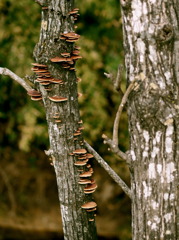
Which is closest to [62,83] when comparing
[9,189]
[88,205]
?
[88,205]

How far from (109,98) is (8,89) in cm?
174

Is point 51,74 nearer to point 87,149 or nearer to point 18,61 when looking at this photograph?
point 87,149

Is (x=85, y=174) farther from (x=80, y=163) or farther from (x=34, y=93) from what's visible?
(x=34, y=93)

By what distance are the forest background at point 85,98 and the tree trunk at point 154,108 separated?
2664 millimetres

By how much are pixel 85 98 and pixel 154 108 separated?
3.38m

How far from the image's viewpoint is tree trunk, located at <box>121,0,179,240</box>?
206 centimetres

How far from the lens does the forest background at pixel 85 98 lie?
17.4 ft

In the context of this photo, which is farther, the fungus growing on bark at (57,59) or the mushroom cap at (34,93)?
the mushroom cap at (34,93)

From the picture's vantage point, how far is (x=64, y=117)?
2543 millimetres

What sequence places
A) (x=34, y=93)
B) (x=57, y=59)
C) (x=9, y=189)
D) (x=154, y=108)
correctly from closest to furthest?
1. (x=154, y=108)
2. (x=57, y=59)
3. (x=34, y=93)
4. (x=9, y=189)

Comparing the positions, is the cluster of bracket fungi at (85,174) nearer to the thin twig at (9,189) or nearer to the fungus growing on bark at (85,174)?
the fungus growing on bark at (85,174)

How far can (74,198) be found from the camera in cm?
266

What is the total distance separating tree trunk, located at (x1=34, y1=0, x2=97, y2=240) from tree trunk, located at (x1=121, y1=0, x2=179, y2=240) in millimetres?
499

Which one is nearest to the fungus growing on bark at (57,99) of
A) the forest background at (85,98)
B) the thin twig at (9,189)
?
the forest background at (85,98)
